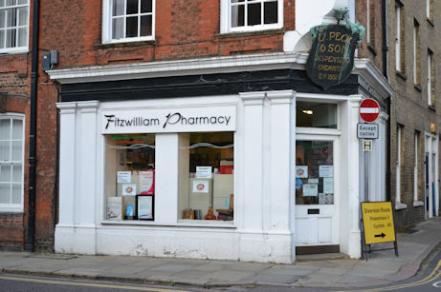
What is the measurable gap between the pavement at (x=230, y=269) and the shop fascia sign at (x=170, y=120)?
2785 millimetres

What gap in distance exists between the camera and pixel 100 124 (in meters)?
13.8

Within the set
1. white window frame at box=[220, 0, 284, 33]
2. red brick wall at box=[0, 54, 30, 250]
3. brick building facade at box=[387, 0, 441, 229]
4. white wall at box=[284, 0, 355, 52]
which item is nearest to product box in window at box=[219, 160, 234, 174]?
white wall at box=[284, 0, 355, 52]

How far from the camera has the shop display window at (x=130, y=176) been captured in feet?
44.6

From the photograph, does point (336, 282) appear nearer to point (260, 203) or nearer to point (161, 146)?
point (260, 203)

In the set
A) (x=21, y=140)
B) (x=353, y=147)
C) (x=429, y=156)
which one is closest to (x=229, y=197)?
(x=353, y=147)

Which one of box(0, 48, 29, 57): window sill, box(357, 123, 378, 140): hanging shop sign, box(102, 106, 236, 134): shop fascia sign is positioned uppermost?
box(0, 48, 29, 57): window sill

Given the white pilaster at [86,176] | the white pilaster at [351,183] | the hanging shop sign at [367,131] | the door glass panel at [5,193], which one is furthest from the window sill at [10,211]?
the hanging shop sign at [367,131]

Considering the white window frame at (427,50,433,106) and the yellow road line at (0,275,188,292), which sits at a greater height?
the white window frame at (427,50,433,106)

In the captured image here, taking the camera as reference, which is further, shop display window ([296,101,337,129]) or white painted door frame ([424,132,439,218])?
white painted door frame ([424,132,439,218])

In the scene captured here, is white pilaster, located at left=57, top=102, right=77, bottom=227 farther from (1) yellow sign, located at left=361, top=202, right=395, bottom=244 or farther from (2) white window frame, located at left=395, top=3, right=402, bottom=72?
(2) white window frame, located at left=395, top=3, right=402, bottom=72

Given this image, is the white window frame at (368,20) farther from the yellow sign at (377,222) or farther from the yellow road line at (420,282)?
the yellow road line at (420,282)

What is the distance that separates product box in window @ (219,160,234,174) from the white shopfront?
0.03 m

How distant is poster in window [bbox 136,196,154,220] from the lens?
13500mm

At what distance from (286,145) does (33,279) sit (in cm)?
542
